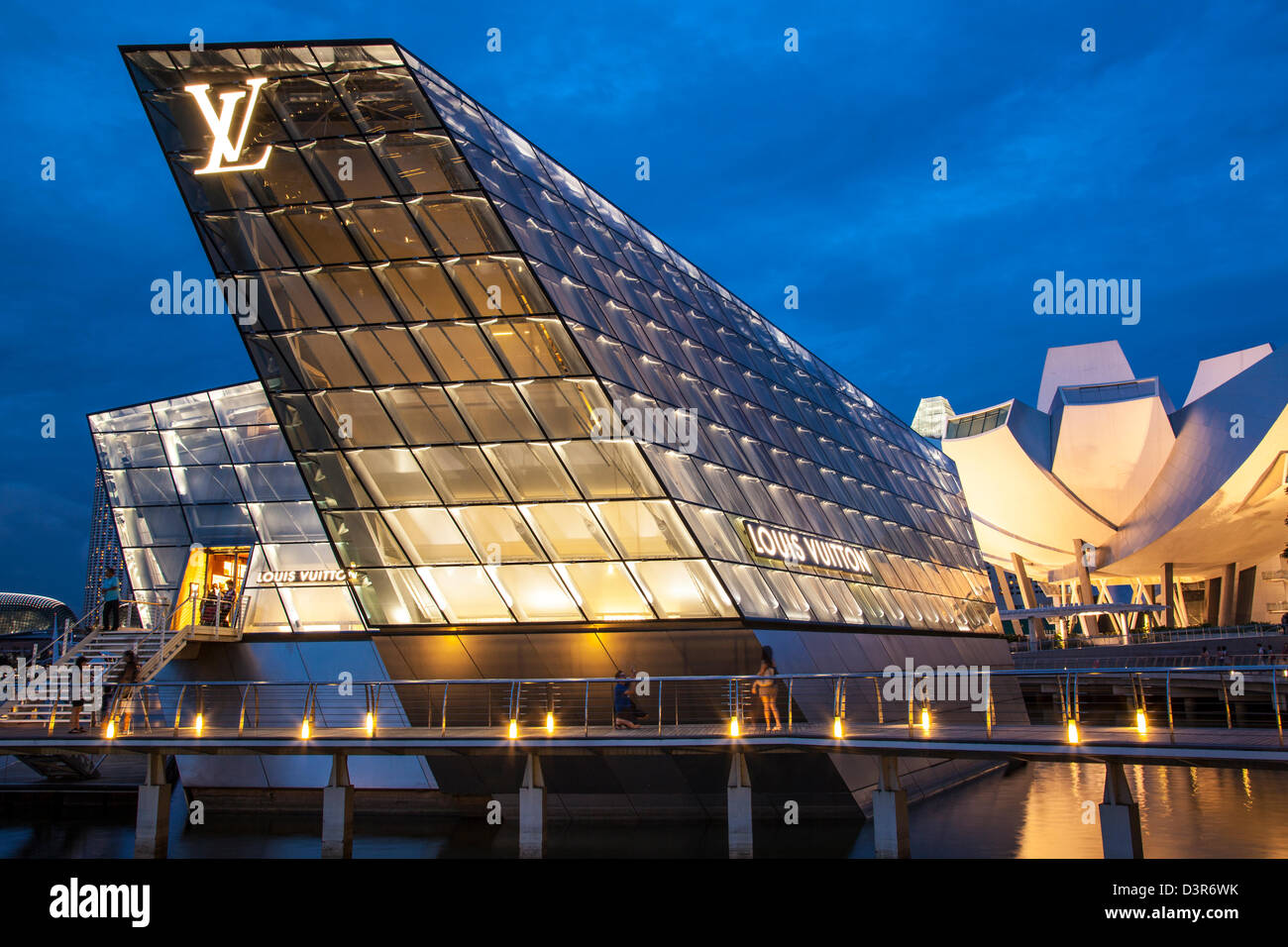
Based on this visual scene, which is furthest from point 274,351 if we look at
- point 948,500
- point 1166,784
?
point 948,500

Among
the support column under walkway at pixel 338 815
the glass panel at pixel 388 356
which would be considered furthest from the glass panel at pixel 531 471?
the support column under walkway at pixel 338 815

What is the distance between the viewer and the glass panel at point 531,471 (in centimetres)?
2567

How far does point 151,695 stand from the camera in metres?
26.1

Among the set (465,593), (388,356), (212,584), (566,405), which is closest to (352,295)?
(388,356)

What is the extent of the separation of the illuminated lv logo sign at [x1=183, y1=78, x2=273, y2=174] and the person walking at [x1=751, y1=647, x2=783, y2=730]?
1643cm

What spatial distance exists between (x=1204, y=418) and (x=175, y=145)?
80306 millimetres

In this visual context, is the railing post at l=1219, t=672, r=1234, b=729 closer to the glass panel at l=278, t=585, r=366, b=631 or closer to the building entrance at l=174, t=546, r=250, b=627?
the glass panel at l=278, t=585, r=366, b=631

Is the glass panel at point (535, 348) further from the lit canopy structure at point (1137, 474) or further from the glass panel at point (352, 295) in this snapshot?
the lit canopy structure at point (1137, 474)

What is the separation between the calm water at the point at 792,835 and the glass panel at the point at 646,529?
6.45 meters

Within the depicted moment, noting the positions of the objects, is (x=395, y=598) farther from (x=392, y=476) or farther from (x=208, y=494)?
(x=208, y=494)

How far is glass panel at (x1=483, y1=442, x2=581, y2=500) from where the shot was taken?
84.2ft

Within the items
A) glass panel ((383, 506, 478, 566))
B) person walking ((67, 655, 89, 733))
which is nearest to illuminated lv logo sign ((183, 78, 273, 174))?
glass panel ((383, 506, 478, 566))
